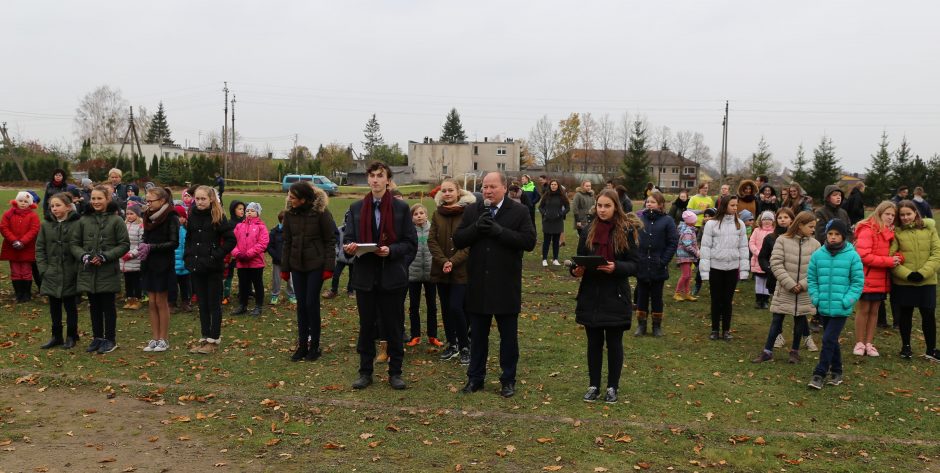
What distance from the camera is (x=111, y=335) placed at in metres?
8.78

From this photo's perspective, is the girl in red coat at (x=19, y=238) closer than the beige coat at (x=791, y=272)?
No

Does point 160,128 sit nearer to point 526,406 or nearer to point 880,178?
point 880,178

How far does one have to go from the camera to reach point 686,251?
1260 cm

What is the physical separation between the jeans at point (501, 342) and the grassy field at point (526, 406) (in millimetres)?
260

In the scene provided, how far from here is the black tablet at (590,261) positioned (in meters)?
6.42

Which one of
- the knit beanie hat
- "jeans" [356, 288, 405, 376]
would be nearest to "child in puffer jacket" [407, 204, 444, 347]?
"jeans" [356, 288, 405, 376]

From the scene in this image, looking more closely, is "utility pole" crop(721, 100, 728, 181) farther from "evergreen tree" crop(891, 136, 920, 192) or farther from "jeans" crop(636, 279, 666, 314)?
"jeans" crop(636, 279, 666, 314)

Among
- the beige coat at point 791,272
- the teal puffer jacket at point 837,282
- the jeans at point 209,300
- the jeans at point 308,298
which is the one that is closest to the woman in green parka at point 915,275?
the beige coat at point 791,272

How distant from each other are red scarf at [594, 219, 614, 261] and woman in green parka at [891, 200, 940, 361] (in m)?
4.57

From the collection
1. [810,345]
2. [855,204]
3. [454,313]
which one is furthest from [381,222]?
[855,204]

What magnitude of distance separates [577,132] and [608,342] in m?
90.7

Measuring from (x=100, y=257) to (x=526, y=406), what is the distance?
545cm

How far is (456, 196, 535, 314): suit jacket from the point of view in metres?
6.71

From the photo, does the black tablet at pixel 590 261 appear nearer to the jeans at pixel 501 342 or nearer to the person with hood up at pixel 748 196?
the jeans at pixel 501 342
